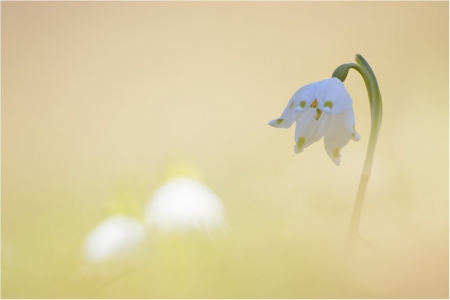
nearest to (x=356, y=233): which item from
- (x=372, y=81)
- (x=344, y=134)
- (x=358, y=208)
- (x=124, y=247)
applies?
(x=358, y=208)

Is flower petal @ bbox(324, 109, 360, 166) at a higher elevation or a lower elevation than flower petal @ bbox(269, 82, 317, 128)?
lower

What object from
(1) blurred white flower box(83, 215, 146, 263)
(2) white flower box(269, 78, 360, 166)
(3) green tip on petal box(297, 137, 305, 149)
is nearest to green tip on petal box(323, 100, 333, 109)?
(2) white flower box(269, 78, 360, 166)

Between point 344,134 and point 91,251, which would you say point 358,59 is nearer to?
point 344,134

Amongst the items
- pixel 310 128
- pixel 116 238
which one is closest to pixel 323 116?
pixel 310 128

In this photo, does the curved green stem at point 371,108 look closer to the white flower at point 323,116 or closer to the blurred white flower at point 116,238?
the white flower at point 323,116

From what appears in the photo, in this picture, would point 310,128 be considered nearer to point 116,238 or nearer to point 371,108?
point 371,108

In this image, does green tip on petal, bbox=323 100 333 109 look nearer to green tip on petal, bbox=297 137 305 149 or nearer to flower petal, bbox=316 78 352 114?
flower petal, bbox=316 78 352 114

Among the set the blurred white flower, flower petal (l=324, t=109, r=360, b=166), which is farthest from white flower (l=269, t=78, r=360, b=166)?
the blurred white flower
